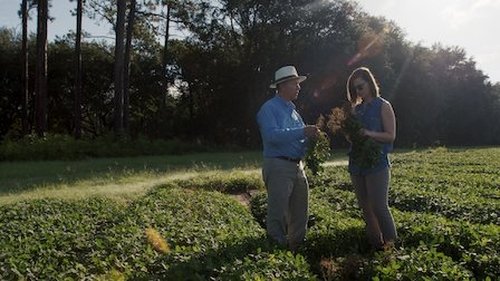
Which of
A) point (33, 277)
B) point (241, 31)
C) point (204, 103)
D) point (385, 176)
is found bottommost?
point (33, 277)

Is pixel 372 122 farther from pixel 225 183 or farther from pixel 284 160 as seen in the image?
pixel 225 183

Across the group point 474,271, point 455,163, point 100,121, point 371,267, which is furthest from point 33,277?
point 100,121

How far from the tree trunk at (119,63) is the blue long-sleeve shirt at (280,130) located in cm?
2236

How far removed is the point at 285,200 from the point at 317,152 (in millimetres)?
1003

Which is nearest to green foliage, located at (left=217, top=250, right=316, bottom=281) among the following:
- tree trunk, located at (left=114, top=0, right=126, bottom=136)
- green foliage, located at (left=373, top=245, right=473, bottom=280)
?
green foliage, located at (left=373, top=245, right=473, bottom=280)

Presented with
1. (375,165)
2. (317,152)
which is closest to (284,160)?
(317,152)

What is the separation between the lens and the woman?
22.0 feet

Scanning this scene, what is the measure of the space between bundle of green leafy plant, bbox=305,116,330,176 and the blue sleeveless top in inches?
21.4

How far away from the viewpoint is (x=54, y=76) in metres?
38.2

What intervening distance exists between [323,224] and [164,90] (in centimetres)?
3233

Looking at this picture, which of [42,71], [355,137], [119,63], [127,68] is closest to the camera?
[355,137]

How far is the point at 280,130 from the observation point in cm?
673

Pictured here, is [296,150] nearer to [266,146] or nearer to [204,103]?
[266,146]

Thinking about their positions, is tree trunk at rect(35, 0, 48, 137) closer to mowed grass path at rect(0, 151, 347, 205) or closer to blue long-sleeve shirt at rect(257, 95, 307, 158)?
mowed grass path at rect(0, 151, 347, 205)
